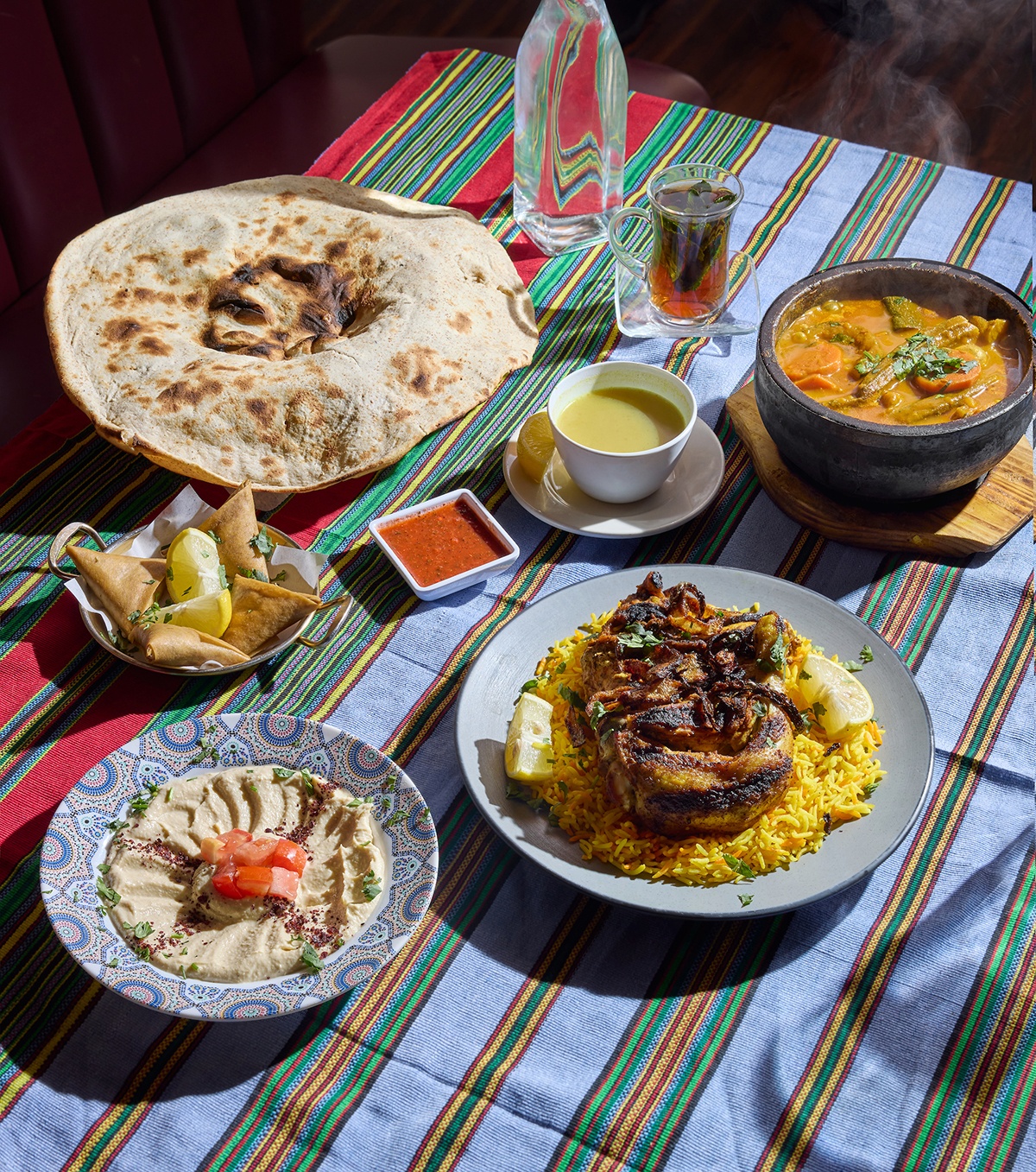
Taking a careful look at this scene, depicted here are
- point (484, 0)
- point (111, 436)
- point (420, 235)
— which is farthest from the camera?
point (484, 0)

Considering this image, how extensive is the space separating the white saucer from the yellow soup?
0.09 m

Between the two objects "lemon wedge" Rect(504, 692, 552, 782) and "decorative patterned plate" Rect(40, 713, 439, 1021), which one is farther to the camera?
"lemon wedge" Rect(504, 692, 552, 782)

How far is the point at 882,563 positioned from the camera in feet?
7.64

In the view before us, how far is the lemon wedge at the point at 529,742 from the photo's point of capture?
1783mm

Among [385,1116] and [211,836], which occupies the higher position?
[211,836]

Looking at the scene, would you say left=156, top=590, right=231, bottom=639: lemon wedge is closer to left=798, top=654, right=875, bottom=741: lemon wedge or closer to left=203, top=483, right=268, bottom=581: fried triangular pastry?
left=203, top=483, right=268, bottom=581: fried triangular pastry

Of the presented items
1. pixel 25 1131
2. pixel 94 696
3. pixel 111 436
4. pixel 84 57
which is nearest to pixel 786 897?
pixel 25 1131

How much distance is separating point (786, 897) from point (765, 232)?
2.06 meters

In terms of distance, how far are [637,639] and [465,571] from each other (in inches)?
19.6

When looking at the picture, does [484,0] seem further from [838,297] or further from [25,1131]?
[25,1131]

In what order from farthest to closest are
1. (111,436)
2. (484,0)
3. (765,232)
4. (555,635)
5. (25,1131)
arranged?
(484,0), (765,232), (111,436), (555,635), (25,1131)

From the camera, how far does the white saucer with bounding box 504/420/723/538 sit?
2326 mm

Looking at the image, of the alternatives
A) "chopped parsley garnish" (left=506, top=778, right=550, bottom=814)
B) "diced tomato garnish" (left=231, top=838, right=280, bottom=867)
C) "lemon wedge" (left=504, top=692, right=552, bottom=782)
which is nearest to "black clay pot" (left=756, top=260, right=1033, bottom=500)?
"lemon wedge" (left=504, top=692, right=552, bottom=782)

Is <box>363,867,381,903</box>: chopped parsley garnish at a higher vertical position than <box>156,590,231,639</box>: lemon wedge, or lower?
Answer: lower
